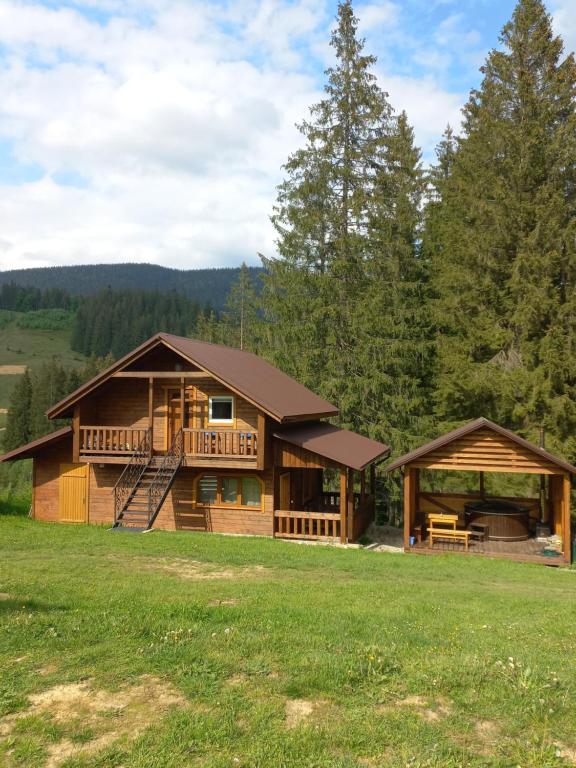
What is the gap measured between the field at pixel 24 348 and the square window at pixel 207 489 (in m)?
88.2

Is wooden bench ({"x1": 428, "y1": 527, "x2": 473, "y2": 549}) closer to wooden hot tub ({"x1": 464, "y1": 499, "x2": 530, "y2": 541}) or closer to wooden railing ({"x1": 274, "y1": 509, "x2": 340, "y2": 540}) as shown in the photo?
wooden hot tub ({"x1": 464, "y1": 499, "x2": 530, "y2": 541})

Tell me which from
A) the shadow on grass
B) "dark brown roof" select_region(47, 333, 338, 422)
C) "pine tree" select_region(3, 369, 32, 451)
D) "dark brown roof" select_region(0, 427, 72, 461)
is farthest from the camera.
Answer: "pine tree" select_region(3, 369, 32, 451)

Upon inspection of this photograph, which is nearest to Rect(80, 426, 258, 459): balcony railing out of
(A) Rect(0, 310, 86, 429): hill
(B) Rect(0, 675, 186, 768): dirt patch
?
(B) Rect(0, 675, 186, 768): dirt patch

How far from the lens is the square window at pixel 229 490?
19406 mm

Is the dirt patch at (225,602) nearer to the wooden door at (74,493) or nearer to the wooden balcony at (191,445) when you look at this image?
the wooden balcony at (191,445)

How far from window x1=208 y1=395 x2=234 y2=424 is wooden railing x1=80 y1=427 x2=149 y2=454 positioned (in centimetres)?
221

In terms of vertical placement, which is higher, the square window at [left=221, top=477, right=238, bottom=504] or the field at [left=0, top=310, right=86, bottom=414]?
the field at [left=0, top=310, right=86, bottom=414]

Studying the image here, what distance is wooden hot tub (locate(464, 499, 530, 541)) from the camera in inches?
713

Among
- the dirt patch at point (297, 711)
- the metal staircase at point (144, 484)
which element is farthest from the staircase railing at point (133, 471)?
the dirt patch at point (297, 711)

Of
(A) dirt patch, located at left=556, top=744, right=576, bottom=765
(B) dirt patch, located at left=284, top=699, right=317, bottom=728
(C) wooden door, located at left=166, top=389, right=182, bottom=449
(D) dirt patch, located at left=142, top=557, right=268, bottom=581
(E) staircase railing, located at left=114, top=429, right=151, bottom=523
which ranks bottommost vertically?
(D) dirt patch, located at left=142, top=557, right=268, bottom=581

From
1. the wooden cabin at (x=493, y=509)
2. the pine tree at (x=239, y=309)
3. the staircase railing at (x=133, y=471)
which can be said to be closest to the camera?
the wooden cabin at (x=493, y=509)

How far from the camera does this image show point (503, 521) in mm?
18141

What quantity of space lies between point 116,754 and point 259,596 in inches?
183

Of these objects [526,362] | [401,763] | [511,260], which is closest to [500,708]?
[401,763]
